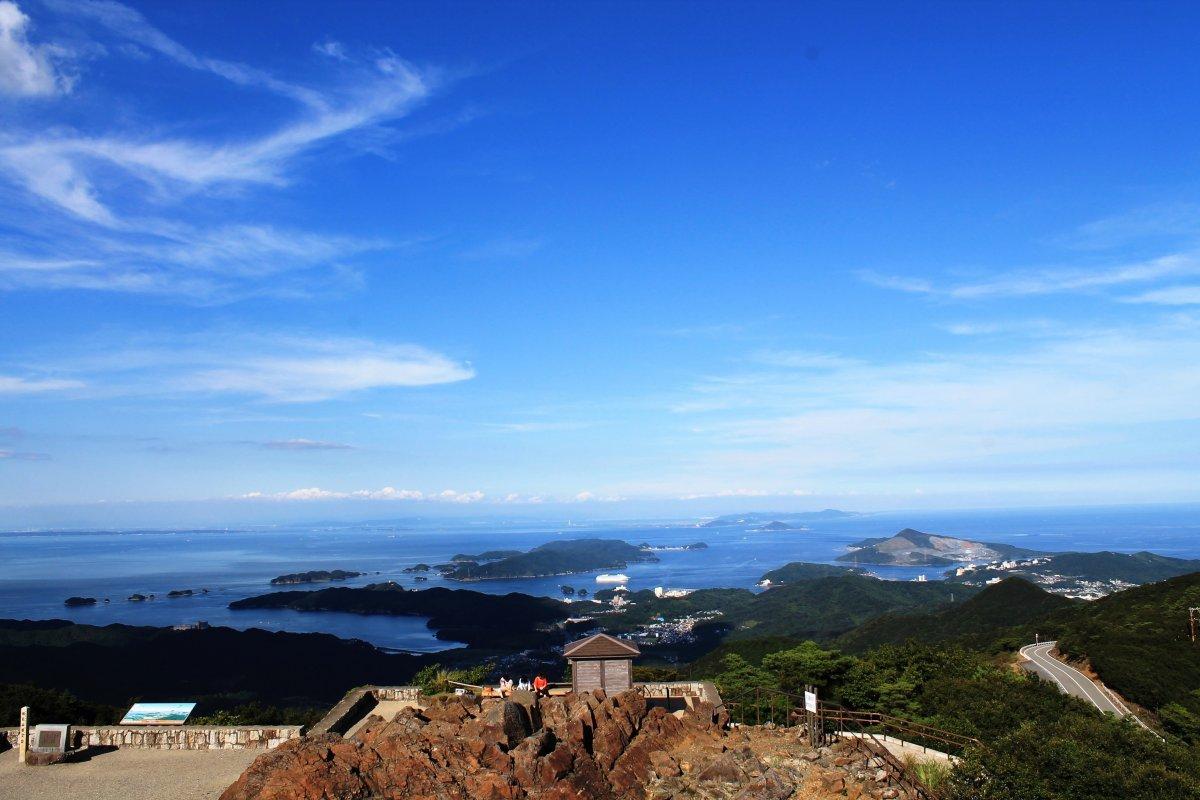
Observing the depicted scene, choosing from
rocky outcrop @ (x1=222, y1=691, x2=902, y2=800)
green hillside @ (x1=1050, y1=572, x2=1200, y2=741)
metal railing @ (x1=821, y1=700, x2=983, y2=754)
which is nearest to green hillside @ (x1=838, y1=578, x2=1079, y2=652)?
green hillside @ (x1=1050, y1=572, x2=1200, y2=741)

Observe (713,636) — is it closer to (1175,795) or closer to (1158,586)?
(1158,586)

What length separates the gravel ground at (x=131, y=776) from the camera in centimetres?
1152

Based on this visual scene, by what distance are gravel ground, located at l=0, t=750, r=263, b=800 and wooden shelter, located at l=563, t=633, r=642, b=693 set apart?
19.7 feet

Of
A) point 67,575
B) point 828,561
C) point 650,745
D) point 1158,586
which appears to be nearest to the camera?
point 650,745

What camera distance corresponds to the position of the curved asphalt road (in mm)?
24281

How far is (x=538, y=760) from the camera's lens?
11625 millimetres

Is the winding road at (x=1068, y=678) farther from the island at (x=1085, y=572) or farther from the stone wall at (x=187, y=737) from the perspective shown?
the island at (x=1085, y=572)

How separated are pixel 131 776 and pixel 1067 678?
29.4 m

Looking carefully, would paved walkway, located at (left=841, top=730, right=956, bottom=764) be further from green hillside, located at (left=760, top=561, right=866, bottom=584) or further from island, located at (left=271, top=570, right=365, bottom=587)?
island, located at (left=271, top=570, right=365, bottom=587)

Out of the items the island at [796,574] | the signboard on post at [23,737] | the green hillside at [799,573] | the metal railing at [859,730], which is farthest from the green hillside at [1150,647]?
the green hillside at [799,573]

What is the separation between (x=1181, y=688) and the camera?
24.0m

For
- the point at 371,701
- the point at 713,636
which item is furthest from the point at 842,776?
the point at 713,636

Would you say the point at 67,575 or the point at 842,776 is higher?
the point at 842,776

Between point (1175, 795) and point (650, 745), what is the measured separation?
23.5 feet
